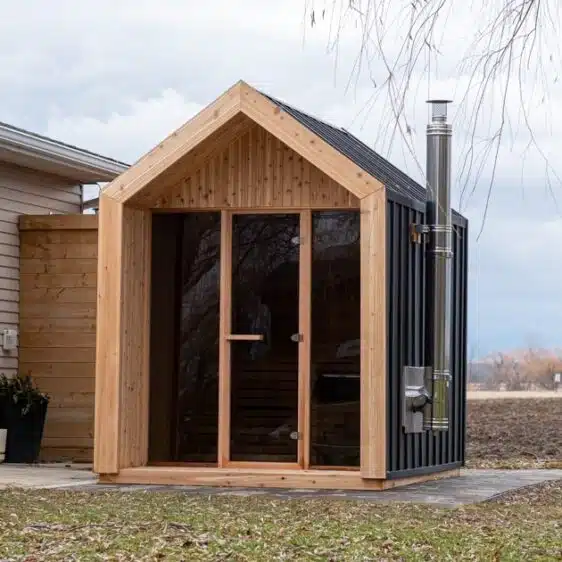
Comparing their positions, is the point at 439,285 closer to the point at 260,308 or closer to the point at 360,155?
the point at 360,155

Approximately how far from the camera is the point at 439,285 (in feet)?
36.4

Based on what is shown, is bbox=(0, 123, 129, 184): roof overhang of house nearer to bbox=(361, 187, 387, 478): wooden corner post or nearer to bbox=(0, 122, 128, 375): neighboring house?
bbox=(0, 122, 128, 375): neighboring house

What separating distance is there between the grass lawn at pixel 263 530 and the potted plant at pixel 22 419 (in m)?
3.56

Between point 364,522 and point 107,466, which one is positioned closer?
point 364,522

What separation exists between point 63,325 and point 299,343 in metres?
3.58

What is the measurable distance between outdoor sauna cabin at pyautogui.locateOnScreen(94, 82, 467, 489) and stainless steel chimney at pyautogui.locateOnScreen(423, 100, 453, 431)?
0.04ft

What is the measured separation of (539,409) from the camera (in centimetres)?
2373

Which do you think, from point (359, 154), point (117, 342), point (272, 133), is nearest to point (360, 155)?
point (359, 154)

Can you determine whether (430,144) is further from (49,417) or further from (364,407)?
(49,417)

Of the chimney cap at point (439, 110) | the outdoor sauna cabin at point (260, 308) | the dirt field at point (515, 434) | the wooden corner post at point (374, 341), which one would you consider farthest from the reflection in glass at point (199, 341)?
the dirt field at point (515, 434)

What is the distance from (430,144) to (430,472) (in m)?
2.69

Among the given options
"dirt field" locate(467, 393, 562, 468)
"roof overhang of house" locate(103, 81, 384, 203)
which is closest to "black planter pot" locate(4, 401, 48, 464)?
"roof overhang of house" locate(103, 81, 384, 203)

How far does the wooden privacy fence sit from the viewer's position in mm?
13500

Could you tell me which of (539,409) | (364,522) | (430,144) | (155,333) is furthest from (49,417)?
(539,409)
